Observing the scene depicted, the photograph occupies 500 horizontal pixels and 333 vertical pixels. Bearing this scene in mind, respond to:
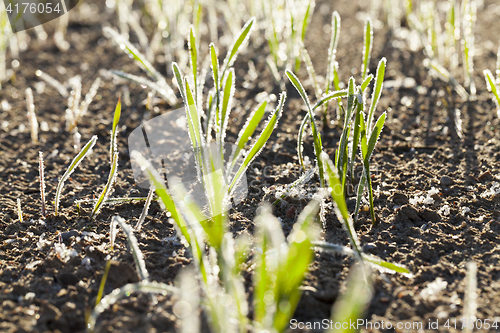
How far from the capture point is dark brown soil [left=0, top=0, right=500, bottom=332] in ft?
2.57

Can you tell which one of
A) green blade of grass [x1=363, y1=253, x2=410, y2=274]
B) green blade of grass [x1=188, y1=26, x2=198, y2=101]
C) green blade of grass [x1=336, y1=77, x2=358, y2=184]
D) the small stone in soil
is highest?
green blade of grass [x1=188, y1=26, x2=198, y2=101]

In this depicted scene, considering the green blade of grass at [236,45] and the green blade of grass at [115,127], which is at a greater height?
the green blade of grass at [236,45]

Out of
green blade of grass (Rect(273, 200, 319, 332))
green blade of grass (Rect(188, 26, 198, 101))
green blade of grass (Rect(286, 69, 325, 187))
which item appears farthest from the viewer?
green blade of grass (Rect(188, 26, 198, 101))

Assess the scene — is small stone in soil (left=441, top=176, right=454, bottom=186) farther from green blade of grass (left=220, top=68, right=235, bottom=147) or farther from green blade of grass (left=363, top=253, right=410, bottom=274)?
green blade of grass (left=220, top=68, right=235, bottom=147)

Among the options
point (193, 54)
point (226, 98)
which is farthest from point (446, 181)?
point (193, 54)

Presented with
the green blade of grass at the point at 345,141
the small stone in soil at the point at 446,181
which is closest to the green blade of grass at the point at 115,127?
the green blade of grass at the point at 345,141

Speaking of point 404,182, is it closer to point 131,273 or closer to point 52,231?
point 131,273

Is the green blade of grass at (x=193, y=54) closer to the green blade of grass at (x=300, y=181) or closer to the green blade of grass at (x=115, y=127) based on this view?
the green blade of grass at (x=115, y=127)

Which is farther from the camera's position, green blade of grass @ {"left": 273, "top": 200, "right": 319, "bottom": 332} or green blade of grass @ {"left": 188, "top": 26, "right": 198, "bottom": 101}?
green blade of grass @ {"left": 188, "top": 26, "right": 198, "bottom": 101}

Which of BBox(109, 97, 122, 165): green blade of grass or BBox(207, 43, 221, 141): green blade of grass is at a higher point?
BBox(207, 43, 221, 141): green blade of grass

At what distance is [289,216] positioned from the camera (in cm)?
106

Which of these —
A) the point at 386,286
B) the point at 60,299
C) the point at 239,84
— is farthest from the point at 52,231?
the point at 239,84

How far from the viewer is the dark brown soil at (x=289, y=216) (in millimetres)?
784

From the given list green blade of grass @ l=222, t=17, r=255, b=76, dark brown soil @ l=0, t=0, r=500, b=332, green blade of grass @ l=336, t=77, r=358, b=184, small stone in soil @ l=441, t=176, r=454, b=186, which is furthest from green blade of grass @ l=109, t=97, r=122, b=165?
small stone in soil @ l=441, t=176, r=454, b=186
